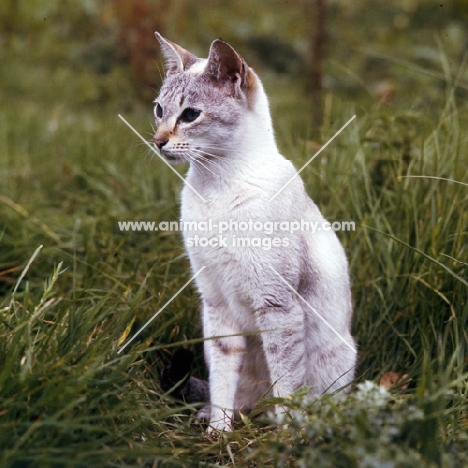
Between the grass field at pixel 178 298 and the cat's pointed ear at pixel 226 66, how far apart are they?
42cm

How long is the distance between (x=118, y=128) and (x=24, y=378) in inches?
142

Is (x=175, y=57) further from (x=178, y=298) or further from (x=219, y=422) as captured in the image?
(x=219, y=422)

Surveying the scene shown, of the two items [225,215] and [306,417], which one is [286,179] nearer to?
[225,215]

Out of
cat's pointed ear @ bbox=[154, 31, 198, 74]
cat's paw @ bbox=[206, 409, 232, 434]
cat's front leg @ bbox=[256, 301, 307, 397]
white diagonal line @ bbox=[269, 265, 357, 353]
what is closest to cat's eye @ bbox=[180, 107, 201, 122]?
cat's pointed ear @ bbox=[154, 31, 198, 74]

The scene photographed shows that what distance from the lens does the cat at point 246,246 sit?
7.98ft

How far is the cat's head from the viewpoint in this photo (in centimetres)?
245

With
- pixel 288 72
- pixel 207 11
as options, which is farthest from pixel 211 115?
pixel 207 11

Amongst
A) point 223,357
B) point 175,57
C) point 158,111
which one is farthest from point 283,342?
point 175,57

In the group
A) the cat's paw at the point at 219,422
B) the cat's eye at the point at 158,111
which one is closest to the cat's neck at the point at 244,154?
the cat's eye at the point at 158,111

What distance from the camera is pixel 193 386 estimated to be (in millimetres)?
2693

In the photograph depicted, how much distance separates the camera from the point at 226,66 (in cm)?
248

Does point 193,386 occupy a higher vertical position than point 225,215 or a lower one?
lower

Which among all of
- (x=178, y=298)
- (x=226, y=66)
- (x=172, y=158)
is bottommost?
(x=178, y=298)

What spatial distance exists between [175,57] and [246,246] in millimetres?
823
